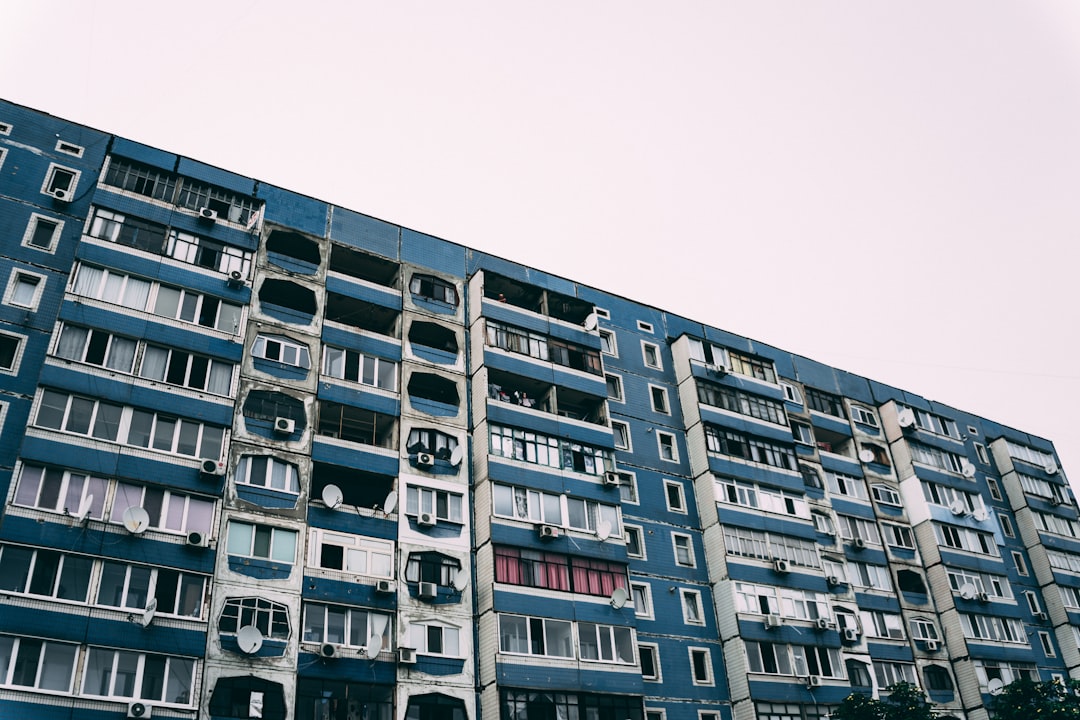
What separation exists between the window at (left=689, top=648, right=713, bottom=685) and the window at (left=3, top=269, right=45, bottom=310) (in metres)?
31.6

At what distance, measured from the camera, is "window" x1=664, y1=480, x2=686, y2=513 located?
157 feet

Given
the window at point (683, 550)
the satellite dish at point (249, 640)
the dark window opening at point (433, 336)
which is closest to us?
the satellite dish at point (249, 640)

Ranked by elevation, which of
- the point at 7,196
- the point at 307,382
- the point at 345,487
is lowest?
the point at 345,487

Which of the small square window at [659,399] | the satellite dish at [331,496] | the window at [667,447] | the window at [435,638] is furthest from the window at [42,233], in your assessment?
the window at [667,447]

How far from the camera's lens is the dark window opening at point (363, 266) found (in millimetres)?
45688

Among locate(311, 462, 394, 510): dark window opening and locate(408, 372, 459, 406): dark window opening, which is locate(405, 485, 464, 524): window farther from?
locate(408, 372, 459, 406): dark window opening

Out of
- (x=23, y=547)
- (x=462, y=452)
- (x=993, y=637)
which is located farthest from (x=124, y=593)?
(x=993, y=637)

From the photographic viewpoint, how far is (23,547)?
30219mm

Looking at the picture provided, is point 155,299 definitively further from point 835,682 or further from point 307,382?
point 835,682

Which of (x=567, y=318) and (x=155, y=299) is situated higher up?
(x=567, y=318)

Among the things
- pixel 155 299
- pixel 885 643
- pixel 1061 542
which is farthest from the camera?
A: pixel 1061 542

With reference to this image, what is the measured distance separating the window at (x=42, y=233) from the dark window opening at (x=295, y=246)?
897 cm

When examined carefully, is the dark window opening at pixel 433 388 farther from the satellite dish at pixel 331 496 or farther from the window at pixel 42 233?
the window at pixel 42 233

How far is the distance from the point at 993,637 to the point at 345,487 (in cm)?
3832
